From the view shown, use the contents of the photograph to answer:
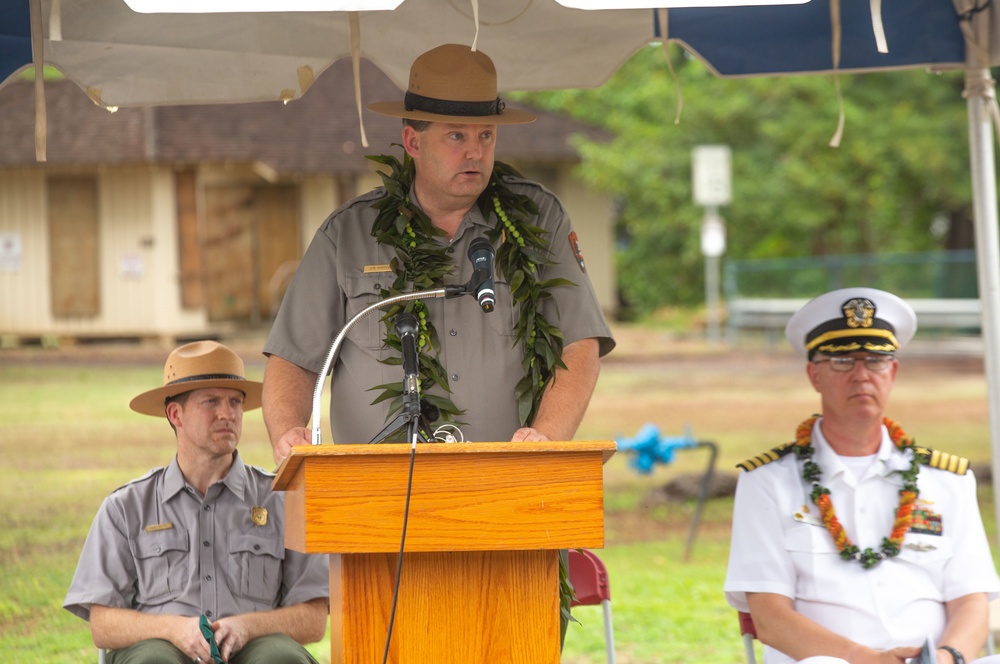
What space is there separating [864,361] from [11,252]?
22.2 meters

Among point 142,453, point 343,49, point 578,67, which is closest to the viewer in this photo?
point 343,49

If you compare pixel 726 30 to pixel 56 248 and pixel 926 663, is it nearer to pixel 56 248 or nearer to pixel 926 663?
pixel 926 663

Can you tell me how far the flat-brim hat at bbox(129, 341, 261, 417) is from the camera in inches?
174

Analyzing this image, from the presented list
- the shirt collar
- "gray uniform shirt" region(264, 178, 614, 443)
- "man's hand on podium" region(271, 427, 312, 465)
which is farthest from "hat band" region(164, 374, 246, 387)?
"man's hand on podium" region(271, 427, 312, 465)

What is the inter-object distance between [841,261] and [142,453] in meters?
15.5

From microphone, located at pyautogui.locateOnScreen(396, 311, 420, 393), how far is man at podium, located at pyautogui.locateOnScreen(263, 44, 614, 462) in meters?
0.57

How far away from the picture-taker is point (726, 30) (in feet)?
17.8

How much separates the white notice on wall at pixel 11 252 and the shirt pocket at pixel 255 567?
69.0 feet

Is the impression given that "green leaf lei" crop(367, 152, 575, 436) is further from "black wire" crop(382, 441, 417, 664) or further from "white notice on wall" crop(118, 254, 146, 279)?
"white notice on wall" crop(118, 254, 146, 279)

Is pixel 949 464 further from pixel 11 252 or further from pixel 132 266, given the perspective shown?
pixel 11 252

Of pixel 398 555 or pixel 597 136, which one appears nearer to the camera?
pixel 398 555

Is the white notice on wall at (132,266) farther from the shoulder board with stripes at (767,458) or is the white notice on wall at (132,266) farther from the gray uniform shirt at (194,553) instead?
the shoulder board with stripes at (767,458)

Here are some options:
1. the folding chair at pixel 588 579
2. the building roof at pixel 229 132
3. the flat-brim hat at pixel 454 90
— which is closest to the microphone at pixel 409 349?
the flat-brim hat at pixel 454 90

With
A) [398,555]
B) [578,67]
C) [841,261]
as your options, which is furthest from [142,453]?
[841,261]
